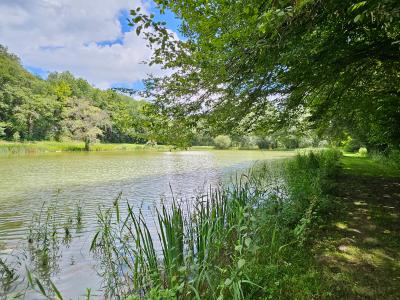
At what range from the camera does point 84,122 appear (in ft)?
164

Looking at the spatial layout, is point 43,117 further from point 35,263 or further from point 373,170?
point 35,263

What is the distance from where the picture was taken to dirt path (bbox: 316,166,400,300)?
3.35 metres

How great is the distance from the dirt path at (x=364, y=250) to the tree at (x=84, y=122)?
46984mm

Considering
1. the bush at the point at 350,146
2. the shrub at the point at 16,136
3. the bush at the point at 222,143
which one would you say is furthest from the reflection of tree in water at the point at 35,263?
the bush at the point at 222,143

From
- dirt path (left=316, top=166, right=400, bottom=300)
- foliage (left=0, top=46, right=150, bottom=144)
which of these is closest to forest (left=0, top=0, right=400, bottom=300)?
dirt path (left=316, top=166, right=400, bottom=300)

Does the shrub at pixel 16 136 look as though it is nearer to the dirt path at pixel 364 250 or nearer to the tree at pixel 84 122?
the tree at pixel 84 122

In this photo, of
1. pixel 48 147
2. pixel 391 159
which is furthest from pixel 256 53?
pixel 48 147

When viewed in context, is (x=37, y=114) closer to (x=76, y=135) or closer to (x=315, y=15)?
(x=76, y=135)

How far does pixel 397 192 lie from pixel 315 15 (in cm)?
727

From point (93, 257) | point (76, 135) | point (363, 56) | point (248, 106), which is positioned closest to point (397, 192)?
point (363, 56)

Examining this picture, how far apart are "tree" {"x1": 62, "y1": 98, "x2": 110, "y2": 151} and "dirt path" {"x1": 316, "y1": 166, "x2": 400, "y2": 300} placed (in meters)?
47.0

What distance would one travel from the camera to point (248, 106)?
6578 mm

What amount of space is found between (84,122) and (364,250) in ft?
167

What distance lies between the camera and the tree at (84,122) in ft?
162
